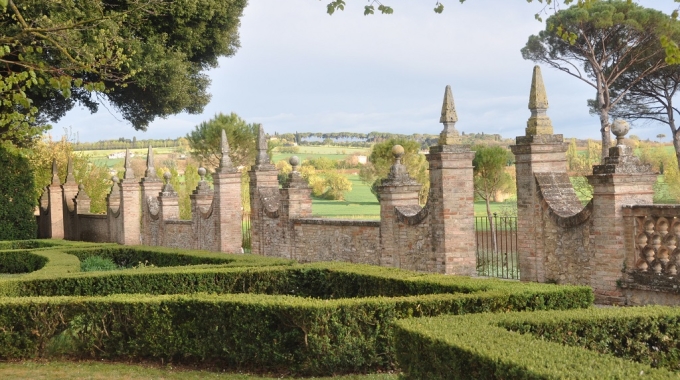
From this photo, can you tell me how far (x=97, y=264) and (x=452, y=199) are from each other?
9.99m

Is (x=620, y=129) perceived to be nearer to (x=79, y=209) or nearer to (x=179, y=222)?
(x=179, y=222)

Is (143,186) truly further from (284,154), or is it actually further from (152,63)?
(284,154)

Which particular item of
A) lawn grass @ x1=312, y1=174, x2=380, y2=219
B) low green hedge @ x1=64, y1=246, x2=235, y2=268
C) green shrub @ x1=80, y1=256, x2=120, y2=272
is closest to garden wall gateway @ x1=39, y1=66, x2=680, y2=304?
low green hedge @ x1=64, y1=246, x2=235, y2=268

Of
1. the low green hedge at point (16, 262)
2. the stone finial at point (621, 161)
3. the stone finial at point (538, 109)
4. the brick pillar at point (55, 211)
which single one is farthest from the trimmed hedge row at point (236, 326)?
the brick pillar at point (55, 211)

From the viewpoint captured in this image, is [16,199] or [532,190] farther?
[16,199]

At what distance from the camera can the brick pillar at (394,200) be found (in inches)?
554

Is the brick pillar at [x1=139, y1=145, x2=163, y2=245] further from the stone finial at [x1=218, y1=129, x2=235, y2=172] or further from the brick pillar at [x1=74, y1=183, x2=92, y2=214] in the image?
the brick pillar at [x1=74, y1=183, x2=92, y2=214]

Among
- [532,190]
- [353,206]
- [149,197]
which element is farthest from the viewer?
[353,206]

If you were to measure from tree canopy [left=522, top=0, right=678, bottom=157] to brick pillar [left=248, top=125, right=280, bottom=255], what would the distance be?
17803 mm

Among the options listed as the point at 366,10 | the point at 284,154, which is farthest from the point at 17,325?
the point at 284,154

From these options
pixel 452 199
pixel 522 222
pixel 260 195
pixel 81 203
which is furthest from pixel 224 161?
pixel 81 203

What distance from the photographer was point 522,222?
461 inches

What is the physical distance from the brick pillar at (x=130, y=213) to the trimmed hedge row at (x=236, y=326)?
55.2ft

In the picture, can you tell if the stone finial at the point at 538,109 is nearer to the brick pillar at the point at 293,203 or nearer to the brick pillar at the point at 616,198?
the brick pillar at the point at 616,198
